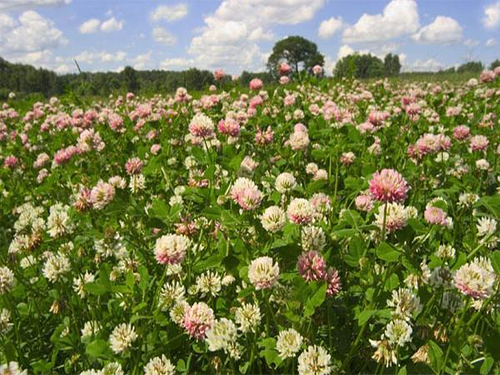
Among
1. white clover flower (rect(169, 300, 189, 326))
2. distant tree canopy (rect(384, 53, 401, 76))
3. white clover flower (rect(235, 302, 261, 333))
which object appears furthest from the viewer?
distant tree canopy (rect(384, 53, 401, 76))

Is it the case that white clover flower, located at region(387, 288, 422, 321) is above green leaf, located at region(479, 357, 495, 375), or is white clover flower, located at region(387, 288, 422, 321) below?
above

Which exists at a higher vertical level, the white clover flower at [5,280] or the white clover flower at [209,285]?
the white clover flower at [5,280]

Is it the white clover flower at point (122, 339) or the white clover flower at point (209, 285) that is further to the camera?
the white clover flower at point (209, 285)

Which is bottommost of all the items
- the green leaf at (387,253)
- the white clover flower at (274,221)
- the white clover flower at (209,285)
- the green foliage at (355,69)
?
the white clover flower at (209,285)

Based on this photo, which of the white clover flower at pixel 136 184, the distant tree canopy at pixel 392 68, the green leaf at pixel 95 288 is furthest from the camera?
the distant tree canopy at pixel 392 68

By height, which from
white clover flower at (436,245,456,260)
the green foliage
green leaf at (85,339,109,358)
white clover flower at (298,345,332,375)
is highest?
the green foliage

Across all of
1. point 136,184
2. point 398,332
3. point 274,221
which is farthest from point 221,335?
point 136,184

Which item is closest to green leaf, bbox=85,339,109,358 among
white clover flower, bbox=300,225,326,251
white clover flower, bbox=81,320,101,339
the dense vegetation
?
the dense vegetation

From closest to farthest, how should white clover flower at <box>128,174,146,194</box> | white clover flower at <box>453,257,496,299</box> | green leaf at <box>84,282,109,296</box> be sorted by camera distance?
white clover flower at <box>453,257,496,299</box>
green leaf at <box>84,282,109,296</box>
white clover flower at <box>128,174,146,194</box>

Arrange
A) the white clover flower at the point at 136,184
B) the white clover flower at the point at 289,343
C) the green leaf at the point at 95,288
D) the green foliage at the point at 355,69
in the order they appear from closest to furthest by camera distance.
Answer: the white clover flower at the point at 289,343 < the green leaf at the point at 95,288 < the white clover flower at the point at 136,184 < the green foliage at the point at 355,69

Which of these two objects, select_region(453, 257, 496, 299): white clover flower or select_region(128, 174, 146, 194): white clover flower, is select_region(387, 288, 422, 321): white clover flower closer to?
select_region(453, 257, 496, 299): white clover flower

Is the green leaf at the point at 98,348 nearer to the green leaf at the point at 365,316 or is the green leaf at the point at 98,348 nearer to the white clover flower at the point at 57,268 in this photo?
the white clover flower at the point at 57,268

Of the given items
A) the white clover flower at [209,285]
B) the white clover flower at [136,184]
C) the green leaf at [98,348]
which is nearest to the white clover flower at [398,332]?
the white clover flower at [209,285]

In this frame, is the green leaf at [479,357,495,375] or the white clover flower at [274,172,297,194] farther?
the white clover flower at [274,172,297,194]
